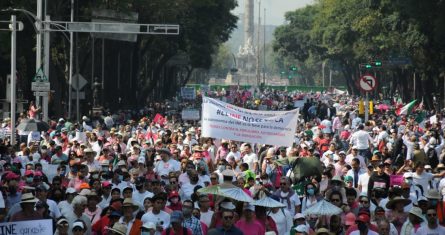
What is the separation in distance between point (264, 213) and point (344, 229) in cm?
104

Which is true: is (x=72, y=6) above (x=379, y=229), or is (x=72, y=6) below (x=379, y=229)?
above

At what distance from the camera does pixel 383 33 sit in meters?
76.4

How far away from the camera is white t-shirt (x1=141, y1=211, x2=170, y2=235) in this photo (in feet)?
46.3

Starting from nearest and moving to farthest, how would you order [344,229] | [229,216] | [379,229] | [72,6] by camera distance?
[229,216] < [379,229] < [344,229] < [72,6]

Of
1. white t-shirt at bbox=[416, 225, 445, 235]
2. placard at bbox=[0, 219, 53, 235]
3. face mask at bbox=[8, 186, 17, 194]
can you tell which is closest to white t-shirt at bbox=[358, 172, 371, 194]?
face mask at bbox=[8, 186, 17, 194]

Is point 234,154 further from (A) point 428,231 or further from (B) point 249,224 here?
(B) point 249,224

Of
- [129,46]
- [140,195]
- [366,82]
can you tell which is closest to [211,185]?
[140,195]

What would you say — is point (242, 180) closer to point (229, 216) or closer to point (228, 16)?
point (229, 216)

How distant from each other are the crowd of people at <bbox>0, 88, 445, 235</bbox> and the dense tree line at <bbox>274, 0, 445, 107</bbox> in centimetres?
2462

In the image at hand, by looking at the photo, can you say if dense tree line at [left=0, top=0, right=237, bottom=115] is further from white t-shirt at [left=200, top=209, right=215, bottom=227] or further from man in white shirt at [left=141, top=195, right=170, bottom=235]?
man in white shirt at [left=141, top=195, right=170, bottom=235]

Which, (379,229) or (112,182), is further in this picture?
(112,182)

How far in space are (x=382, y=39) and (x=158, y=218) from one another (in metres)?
61.7

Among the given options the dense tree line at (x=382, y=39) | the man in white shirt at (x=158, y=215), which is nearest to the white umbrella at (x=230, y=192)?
the man in white shirt at (x=158, y=215)

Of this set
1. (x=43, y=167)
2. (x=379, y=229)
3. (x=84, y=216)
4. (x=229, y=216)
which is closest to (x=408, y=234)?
(x=379, y=229)
